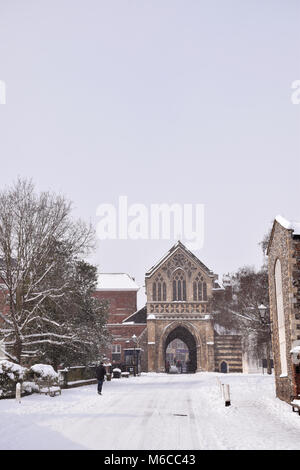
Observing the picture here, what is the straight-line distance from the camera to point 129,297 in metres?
78.9

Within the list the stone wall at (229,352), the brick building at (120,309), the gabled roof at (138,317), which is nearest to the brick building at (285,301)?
the stone wall at (229,352)

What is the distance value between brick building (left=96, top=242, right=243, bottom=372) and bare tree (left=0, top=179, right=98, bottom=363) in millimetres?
32058

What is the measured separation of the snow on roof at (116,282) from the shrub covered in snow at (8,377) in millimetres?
52887

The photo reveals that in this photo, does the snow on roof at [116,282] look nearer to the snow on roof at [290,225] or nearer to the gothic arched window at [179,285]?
the gothic arched window at [179,285]

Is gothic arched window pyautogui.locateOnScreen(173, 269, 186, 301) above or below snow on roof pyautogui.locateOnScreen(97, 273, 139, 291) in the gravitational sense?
below

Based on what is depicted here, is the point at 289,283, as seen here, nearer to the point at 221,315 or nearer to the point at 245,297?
the point at 245,297

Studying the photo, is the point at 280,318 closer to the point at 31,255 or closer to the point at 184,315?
the point at 31,255

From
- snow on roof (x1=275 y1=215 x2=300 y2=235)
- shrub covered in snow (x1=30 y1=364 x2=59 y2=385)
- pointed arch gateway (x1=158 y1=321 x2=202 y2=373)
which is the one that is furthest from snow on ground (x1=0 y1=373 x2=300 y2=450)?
pointed arch gateway (x1=158 y1=321 x2=202 y2=373)

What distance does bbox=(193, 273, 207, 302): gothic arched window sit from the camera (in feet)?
217

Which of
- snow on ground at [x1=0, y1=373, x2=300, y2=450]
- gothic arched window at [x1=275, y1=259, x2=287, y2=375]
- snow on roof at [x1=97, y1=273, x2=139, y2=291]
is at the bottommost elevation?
snow on ground at [x1=0, y1=373, x2=300, y2=450]

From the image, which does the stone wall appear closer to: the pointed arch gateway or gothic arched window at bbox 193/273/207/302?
the pointed arch gateway

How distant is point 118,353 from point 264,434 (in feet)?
190

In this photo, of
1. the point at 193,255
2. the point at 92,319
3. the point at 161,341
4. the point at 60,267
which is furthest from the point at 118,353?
the point at 60,267
